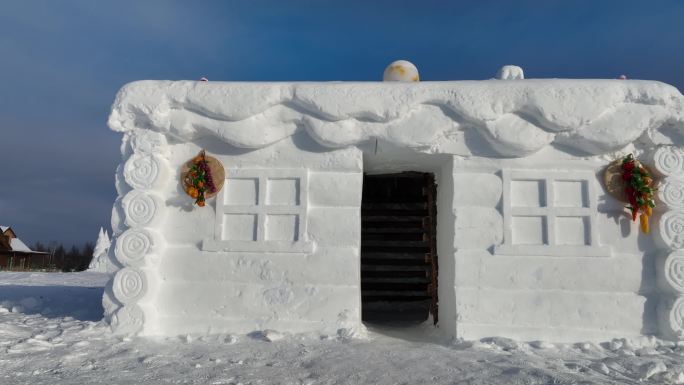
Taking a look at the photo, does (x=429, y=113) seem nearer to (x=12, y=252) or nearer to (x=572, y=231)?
(x=572, y=231)

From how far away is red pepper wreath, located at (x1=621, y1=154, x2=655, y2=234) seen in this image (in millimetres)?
4484

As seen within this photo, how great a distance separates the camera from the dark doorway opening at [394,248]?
7.69 m

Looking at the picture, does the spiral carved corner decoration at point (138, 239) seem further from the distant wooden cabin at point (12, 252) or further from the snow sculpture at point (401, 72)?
the distant wooden cabin at point (12, 252)

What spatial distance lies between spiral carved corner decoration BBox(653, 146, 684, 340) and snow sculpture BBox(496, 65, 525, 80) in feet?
5.77

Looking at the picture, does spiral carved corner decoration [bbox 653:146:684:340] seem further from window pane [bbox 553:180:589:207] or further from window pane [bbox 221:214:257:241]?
window pane [bbox 221:214:257:241]

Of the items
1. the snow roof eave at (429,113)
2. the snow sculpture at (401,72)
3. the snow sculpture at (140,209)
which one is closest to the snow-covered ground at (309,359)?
the snow sculpture at (140,209)

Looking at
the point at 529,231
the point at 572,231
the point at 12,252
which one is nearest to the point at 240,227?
the point at 529,231

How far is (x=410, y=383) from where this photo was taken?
3281 millimetres

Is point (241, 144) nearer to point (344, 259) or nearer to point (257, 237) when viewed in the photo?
point (257, 237)

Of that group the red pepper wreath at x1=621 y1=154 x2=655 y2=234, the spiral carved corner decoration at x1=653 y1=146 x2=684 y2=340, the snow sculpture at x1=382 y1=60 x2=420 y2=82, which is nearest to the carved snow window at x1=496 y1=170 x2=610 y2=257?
the red pepper wreath at x1=621 y1=154 x2=655 y2=234

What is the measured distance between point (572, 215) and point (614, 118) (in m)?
1.03

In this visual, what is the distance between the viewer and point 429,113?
15.5ft

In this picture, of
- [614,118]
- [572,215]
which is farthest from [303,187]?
[614,118]

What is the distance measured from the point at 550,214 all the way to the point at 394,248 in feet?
11.9
